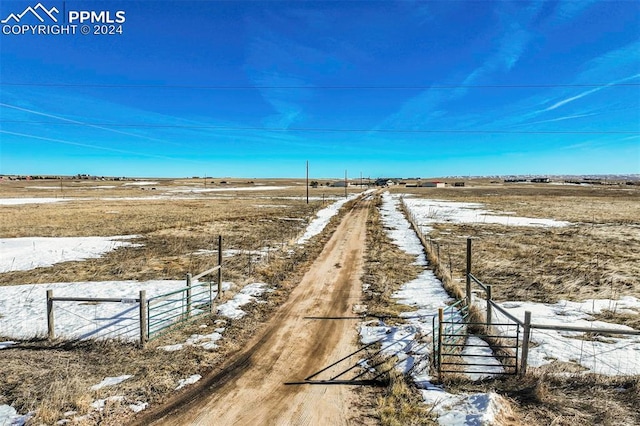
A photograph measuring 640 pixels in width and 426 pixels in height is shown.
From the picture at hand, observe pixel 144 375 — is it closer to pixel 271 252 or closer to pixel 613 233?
pixel 271 252

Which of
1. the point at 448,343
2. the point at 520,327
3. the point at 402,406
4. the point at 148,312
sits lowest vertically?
the point at 520,327

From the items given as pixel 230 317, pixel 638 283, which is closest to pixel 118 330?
pixel 230 317

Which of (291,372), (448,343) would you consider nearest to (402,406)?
(291,372)

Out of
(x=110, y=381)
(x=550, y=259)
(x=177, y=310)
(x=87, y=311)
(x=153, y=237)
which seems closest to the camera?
(x=110, y=381)

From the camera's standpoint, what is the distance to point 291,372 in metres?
8.70

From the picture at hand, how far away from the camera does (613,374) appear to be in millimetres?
8383

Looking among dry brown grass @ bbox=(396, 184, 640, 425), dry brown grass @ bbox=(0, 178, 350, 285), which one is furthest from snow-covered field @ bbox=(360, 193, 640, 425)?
dry brown grass @ bbox=(0, 178, 350, 285)

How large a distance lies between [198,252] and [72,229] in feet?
56.6

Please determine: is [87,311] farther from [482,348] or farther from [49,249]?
[49,249]

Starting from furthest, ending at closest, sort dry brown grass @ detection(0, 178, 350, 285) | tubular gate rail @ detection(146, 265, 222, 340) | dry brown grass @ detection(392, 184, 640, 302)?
dry brown grass @ detection(0, 178, 350, 285)
dry brown grass @ detection(392, 184, 640, 302)
tubular gate rail @ detection(146, 265, 222, 340)

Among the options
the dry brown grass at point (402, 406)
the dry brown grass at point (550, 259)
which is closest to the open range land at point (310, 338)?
the dry brown grass at point (402, 406)

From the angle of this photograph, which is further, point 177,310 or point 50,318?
point 177,310

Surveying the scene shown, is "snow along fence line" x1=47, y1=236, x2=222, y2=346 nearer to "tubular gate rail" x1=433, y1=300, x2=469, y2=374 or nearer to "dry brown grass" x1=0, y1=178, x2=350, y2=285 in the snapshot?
"dry brown grass" x1=0, y1=178, x2=350, y2=285

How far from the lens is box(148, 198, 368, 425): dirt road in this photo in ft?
23.0
